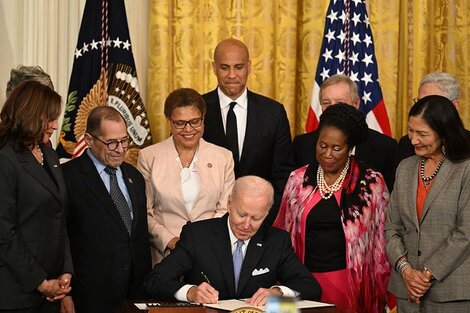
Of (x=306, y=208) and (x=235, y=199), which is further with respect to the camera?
(x=306, y=208)

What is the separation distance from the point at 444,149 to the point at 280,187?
1.33m

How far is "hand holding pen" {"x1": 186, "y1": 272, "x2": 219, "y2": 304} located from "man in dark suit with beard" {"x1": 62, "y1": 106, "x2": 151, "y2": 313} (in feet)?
2.54

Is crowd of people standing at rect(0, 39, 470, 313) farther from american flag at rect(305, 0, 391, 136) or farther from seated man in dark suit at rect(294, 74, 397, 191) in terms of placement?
american flag at rect(305, 0, 391, 136)

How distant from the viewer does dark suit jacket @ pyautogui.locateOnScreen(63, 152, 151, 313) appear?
460 cm

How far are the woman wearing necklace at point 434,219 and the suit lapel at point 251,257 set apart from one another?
26.2 inches

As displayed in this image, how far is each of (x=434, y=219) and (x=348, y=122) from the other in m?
0.69

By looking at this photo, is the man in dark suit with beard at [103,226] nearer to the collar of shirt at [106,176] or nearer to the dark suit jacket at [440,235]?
the collar of shirt at [106,176]

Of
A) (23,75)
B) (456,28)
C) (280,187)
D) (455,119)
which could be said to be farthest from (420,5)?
(23,75)

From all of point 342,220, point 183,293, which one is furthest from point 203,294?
point 342,220

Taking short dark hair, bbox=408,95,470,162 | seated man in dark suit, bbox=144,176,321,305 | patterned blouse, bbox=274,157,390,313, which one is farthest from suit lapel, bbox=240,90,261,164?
short dark hair, bbox=408,95,470,162

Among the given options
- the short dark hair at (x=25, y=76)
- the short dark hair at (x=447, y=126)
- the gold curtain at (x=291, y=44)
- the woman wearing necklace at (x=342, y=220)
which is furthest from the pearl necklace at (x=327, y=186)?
the gold curtain at (x=291, y=44)

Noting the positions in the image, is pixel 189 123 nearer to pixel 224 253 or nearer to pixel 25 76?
pixel 25 76

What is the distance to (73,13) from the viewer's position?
663 cm

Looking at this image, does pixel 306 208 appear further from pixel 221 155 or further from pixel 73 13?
pixel 73 13
